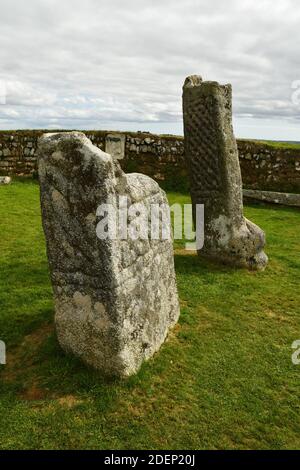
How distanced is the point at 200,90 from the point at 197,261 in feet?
10.3

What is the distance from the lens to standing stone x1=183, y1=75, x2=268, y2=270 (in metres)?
7.70

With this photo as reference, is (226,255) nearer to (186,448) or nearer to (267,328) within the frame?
(267,328)

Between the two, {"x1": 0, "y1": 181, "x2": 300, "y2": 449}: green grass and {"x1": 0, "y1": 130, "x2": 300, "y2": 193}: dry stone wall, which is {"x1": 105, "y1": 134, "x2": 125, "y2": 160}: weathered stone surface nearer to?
{"x1": 0, "y1": 130, "x2": 300, "y2": 193}: dry stone wall

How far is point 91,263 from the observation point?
4.25m

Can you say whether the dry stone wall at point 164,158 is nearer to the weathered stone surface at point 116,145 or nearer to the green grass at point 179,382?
the weathered stone surface at point 116,145

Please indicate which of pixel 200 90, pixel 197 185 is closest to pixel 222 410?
pixel 197 185

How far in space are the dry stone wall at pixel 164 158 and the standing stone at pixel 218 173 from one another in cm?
726

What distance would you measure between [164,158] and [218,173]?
8137 millimetres

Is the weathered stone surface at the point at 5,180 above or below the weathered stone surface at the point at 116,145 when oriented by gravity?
below

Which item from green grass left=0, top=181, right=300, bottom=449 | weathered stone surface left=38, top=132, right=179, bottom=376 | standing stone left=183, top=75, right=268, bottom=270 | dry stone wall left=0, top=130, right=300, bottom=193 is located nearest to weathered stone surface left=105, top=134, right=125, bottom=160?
dry stone wall left=0, top=130, right=300, bottom=193

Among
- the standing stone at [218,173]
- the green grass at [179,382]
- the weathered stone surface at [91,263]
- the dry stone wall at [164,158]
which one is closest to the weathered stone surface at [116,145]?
the dry stone wall at [164,158]

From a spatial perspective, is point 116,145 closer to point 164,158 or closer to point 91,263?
point 164,158

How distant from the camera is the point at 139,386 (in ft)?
14.6

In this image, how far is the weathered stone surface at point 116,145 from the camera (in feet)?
52.5
